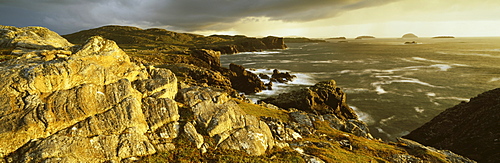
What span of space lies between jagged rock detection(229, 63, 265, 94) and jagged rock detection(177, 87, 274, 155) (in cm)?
5025

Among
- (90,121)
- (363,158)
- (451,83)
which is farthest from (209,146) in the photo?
(451,83)

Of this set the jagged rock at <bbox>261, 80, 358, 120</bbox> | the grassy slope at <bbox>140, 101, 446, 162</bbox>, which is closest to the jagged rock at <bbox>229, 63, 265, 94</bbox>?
the jagged rock at <bbox>261, 80, 358, 120</bbox>

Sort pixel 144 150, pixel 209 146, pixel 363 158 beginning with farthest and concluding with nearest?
1. pixel 363 158
2. pixel 209 146
3. pixel 144 150

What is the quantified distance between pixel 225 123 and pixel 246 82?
57.9m

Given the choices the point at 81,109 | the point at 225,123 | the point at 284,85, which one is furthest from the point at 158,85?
the point at 284,85

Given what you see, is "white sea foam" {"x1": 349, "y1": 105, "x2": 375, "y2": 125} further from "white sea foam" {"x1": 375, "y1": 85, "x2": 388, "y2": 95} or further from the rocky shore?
the rocky shore

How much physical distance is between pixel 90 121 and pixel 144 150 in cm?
551

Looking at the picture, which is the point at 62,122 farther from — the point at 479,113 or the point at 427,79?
the point at 427,79

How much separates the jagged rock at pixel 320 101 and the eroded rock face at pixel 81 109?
35.0m

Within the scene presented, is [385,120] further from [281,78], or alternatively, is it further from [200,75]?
[200,75]

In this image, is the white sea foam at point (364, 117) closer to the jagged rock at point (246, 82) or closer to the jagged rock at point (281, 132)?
the jagged rock at point (281, 132)

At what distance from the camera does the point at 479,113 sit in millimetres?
38125

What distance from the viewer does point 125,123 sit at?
1969 cm

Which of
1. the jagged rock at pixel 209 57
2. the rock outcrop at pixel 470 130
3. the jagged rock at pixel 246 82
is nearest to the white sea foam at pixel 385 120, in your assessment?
the rock outcrop at pixel 470 130
